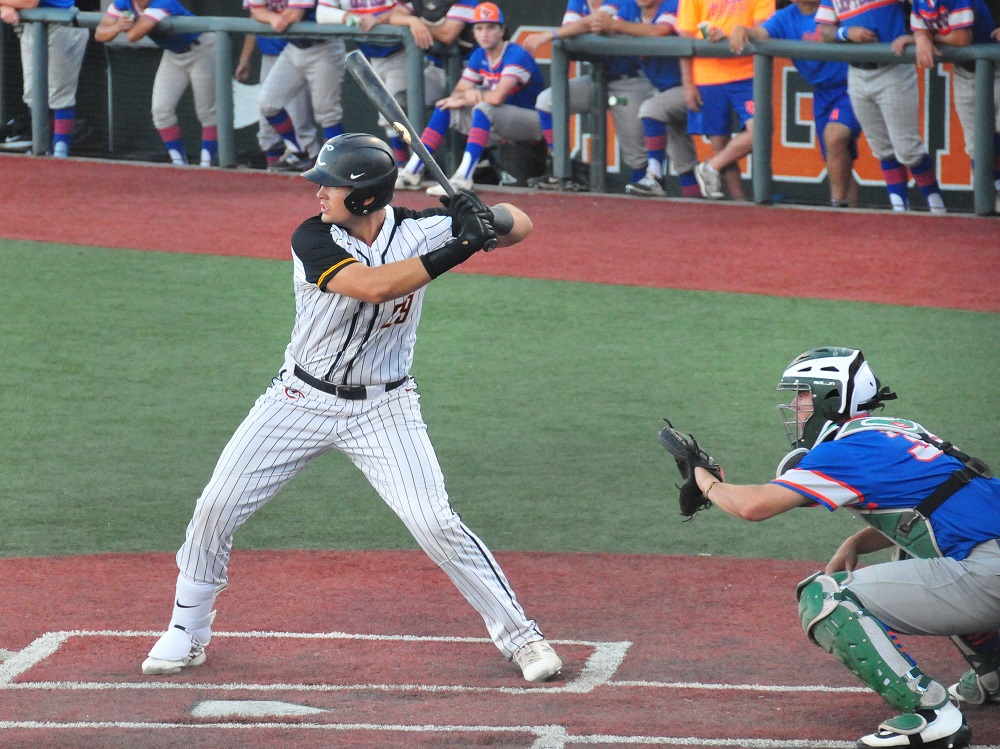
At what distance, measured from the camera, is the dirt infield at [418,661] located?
3.79 metres

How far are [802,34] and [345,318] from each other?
7.67 meters

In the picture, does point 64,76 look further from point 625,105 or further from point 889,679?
point 889,679

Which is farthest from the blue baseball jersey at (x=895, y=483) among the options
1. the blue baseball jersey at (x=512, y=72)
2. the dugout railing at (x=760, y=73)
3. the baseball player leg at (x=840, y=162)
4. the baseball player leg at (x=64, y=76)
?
the baseball player leg at (x=64, y=76)

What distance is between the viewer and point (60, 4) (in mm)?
13891

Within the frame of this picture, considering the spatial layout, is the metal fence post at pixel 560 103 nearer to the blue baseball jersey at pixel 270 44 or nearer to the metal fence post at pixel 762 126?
the metal fence post at pixel 762 126

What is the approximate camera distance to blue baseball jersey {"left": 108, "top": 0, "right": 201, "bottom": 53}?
1309 cm

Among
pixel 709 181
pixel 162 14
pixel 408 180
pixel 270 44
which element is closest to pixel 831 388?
pixel 709 181

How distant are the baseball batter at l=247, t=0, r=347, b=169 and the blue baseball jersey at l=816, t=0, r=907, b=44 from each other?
4.21 metres

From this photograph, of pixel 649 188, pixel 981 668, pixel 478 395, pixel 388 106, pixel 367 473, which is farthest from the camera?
pixel 649 188

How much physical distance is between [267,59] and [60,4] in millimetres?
2228

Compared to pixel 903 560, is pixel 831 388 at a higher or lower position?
higher

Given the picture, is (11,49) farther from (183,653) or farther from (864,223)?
(183,653)

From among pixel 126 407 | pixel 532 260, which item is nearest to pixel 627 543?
pixel 126 407

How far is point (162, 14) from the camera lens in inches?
514
